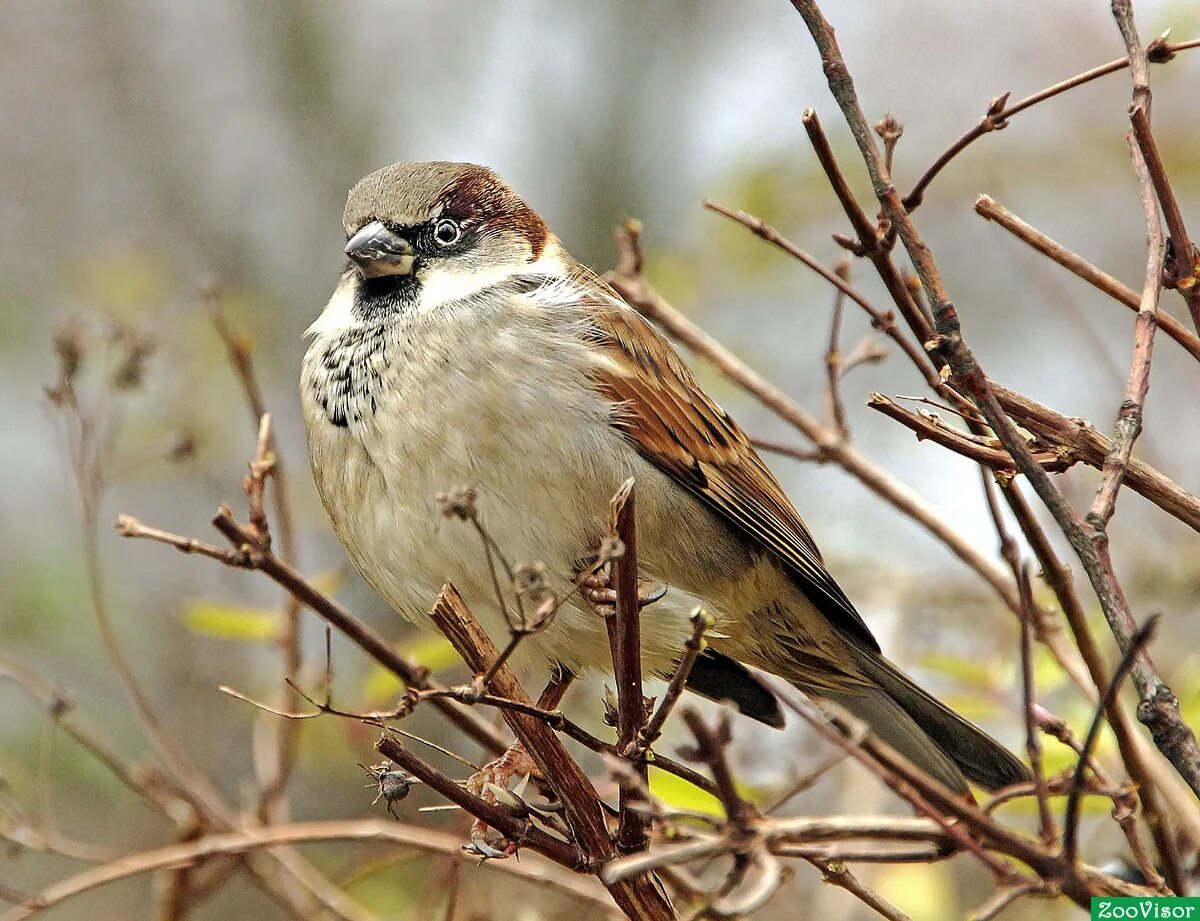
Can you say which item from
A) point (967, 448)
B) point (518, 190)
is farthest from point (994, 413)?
point (518, 190)

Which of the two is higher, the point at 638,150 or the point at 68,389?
the point at 638,150

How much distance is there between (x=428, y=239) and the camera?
9.20 feet

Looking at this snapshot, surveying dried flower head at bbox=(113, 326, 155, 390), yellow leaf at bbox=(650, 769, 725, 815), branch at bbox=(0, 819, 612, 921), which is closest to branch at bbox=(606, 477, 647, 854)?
branch at bbox=(0, 819, 612, 921)

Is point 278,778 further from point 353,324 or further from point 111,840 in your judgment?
point 111,840

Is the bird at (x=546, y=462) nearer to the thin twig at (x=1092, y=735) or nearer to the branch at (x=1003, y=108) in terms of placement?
the branch at (x=1003, y=108)

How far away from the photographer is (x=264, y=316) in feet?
20.5

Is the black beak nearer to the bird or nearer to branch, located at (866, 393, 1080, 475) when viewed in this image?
the bird

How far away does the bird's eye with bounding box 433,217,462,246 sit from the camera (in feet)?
9.25

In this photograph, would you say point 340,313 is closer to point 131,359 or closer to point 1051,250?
point 131,359

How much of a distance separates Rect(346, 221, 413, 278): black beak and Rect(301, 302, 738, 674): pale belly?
21 centimetres

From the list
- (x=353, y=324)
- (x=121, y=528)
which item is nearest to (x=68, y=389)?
(x=353, y=324)

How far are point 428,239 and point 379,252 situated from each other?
0.14m

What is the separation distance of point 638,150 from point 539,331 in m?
5.31

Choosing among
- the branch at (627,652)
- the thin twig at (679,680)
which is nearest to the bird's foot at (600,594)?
the branch at (627,652)
